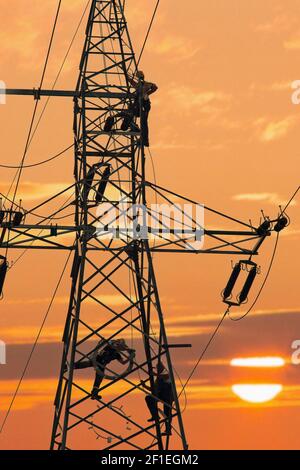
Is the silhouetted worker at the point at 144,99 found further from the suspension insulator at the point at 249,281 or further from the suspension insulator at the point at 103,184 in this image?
the suspension insulator at the point at 249,281

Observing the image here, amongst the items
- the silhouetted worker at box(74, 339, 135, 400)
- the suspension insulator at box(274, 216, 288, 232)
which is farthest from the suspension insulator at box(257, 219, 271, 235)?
the silhouetted worker at box(74, 339, 135, 400)

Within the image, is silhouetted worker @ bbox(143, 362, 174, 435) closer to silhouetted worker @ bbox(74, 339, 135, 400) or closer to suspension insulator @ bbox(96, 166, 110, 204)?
silhouetted worker @ bbox(74, 339, 135, 400)

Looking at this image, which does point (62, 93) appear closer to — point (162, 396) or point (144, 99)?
point (144, 99)

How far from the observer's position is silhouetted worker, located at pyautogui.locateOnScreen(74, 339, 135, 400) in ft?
168

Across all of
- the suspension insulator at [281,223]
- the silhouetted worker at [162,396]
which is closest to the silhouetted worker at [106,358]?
the silhouetted worker at [162,396]

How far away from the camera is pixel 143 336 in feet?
167

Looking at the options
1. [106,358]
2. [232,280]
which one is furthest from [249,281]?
[106,358]

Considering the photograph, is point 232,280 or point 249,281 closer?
point 249,281

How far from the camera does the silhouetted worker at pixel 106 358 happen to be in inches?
2018

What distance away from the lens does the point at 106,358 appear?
51750 mm

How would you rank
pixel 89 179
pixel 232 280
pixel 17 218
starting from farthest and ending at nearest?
1. pixel 232 280
2. pixel 89 179
3. pixel 17 218
